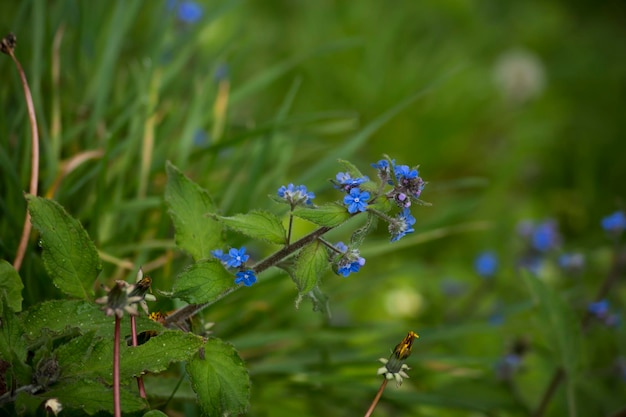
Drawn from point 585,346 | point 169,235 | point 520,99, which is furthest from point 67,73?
point 520,99

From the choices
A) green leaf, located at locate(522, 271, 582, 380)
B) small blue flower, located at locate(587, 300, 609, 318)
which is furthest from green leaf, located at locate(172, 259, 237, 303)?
small blue flower, located at locate(587, 300, 609, 318)

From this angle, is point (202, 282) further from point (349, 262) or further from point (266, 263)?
point (349, 262)

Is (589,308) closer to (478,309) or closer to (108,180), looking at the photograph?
(478,309)

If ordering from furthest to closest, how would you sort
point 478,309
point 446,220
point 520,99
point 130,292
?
point 520,99
point 478,309
point 446,220
point 130,292

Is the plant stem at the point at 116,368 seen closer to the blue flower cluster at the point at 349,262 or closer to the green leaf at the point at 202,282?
the green leaf at the point at 202,282

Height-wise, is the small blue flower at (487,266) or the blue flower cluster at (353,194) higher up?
the small blue flower at (487,266)

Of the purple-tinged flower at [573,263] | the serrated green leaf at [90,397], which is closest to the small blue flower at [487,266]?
the purple-tinged flower at [573,263]

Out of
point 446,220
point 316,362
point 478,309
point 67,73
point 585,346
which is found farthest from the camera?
Answer: point 478,309
